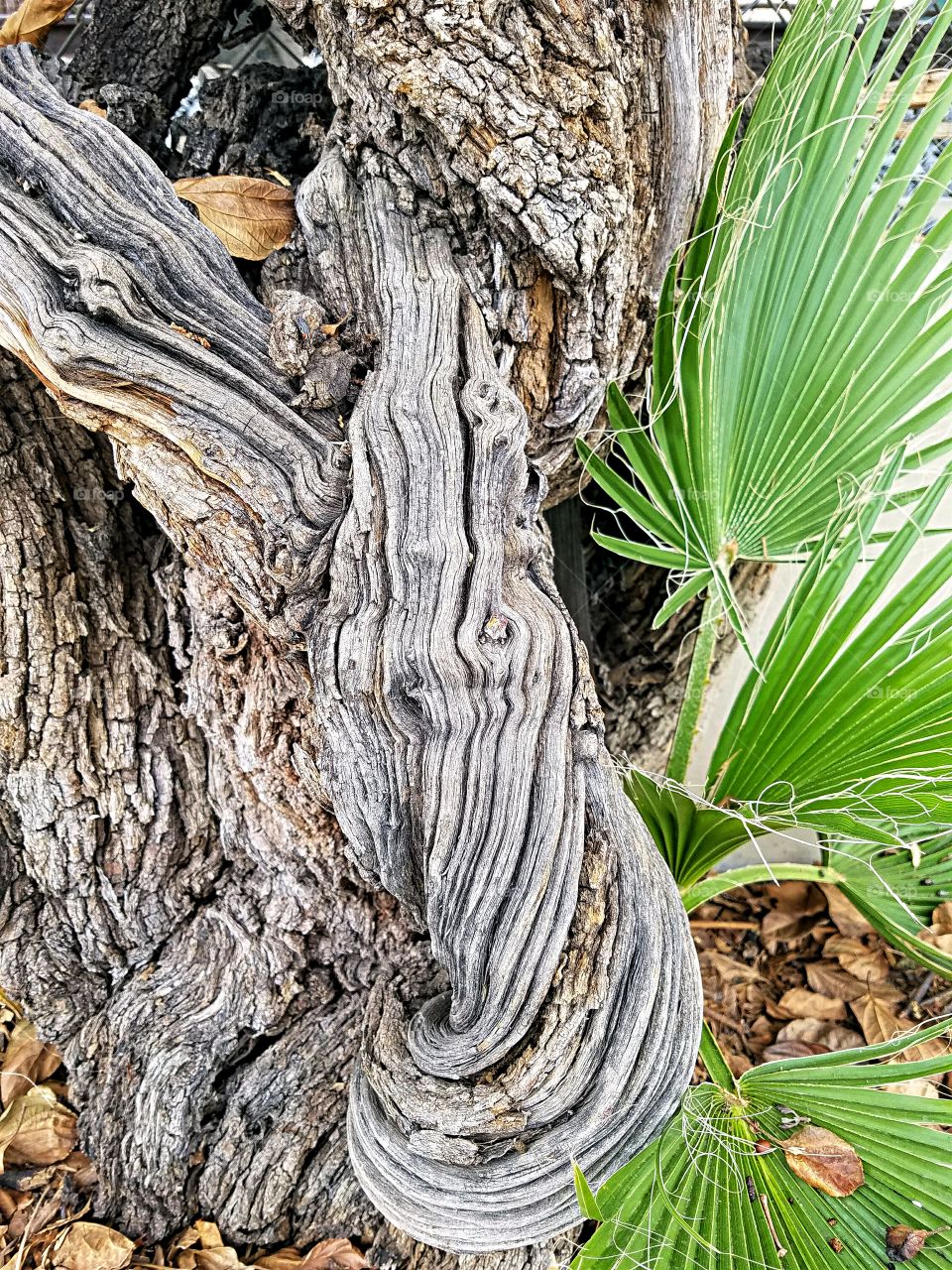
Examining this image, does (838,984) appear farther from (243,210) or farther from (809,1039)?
(243,210)

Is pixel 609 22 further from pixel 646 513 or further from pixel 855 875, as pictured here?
pixel 855 875

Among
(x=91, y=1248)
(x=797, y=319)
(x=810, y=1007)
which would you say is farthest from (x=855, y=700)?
(x=91, y=1248)

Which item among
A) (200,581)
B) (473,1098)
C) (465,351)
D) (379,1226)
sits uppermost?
(465,351)

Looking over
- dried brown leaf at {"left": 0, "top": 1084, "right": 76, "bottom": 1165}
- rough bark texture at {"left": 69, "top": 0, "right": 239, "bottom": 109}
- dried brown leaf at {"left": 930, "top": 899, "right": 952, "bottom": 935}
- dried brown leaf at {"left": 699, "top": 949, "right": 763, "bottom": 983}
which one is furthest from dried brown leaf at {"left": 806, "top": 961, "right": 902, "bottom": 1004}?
rough bark texture at {"left": 69, "top": 0, "right": 239, "bottom": 109}

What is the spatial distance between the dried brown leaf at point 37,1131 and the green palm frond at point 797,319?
49.1 inches

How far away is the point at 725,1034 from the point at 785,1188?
34.4 inches

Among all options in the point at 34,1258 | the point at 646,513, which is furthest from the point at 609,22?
the point at 34,1258

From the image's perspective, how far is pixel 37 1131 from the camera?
1.33 metres

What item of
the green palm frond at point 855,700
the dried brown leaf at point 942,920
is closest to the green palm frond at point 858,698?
the green palm frond at point 855,700

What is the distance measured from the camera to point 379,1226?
1.22 metres

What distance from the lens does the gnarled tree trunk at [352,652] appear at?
0.90m

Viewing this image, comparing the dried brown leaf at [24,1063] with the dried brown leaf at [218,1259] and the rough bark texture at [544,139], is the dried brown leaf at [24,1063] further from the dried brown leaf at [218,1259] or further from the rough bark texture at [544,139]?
the rough bark texture at [544,139]

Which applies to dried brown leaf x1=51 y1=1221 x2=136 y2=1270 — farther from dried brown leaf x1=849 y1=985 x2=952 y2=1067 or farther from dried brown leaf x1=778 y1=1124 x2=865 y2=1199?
dried brown leaf x1=849 y1=985 x2=952 y2=1067

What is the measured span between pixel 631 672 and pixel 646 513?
702 millimetres
